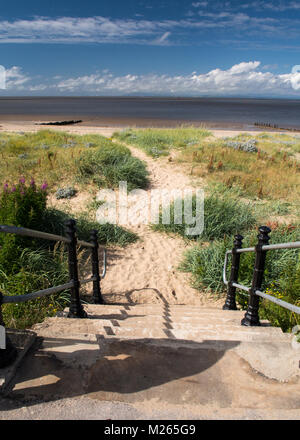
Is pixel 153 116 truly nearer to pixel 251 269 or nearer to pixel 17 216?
pixel 17 216

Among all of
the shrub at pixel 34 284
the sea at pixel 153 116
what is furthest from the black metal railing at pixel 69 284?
the sea at pixel 153 116

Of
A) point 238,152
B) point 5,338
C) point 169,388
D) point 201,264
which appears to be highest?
point 238,152

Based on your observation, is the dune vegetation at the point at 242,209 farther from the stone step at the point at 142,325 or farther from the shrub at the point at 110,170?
the shrub at the point at 110,170

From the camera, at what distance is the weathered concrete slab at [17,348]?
6.88 feet

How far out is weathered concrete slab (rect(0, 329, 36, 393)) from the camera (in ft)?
6.88

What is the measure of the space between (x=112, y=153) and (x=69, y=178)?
7.81ft

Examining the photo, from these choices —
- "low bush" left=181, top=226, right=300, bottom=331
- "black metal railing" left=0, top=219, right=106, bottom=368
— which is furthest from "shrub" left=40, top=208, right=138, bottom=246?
"black metal railing" left=0, top=219, right=106, bottom=368

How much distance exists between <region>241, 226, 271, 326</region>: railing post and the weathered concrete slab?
2.28 meters

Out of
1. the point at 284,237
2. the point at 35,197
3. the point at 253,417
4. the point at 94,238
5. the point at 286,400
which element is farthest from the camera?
the point at 284,237

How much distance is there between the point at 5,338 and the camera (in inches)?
86.5

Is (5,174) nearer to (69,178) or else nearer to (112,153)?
(69,178)

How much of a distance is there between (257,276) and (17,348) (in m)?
2.42

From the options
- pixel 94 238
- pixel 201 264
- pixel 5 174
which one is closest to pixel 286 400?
pixel 94 238

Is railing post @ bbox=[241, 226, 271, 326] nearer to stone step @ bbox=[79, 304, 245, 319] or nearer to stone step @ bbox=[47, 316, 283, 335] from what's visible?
stone step @ bbox=[47, 316, 283, 335]
